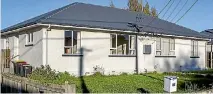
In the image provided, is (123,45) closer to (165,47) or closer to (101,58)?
(101,58)

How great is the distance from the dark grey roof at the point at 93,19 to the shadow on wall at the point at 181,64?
6.83 feet

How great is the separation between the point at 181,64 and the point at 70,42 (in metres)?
11.3

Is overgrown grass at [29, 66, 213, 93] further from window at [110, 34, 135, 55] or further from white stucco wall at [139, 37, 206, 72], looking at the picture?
white stucco wall at [139, 37, 206, 72]

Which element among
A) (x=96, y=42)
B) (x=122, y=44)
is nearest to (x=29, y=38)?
(x=96, y=42)

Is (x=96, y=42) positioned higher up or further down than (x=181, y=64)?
higher up

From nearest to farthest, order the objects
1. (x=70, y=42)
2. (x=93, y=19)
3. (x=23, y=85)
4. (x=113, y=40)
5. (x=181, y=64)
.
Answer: (x=23, y=85) → (x=70, y=42) → (x=93, y=19) → (x=113, y=40) → (x=181, y=64)

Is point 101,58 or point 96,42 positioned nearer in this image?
point 96,42

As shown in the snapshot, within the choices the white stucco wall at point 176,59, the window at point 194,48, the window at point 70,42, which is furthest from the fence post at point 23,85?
the window at point 194,48

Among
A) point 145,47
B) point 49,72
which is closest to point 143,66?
point 145,47

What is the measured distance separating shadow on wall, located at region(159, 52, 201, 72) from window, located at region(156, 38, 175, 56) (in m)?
0.60

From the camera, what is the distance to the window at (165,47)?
24.1 meters

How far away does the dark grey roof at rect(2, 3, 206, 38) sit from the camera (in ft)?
62.0

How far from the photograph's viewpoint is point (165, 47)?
2473 centimetres

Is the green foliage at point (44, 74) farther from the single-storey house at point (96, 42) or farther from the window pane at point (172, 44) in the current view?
the window pane at point (172, 44)
